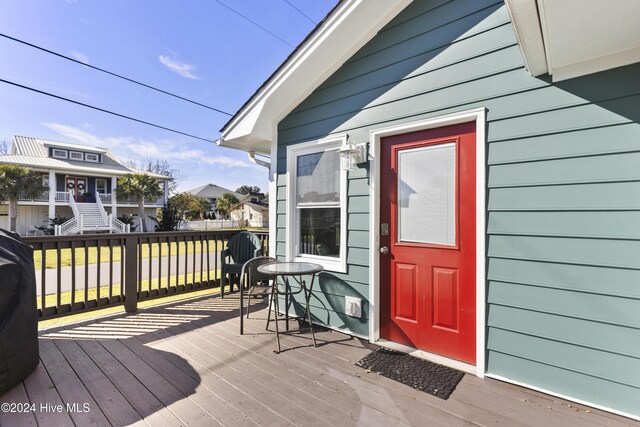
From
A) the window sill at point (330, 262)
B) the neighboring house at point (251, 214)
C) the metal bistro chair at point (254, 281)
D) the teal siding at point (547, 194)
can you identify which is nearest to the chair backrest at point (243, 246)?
the metal bistro chair at point (254, 281)

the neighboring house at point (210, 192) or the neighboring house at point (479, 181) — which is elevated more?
the neighboring house at point (210, 192)

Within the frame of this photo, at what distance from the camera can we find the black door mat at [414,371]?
209cm

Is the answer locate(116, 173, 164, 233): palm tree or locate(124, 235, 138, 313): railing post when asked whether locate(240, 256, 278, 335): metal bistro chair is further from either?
locate(116, 173, 164, 233): palm tree

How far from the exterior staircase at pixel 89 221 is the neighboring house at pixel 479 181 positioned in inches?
783

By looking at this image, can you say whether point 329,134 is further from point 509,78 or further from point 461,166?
point 509,78

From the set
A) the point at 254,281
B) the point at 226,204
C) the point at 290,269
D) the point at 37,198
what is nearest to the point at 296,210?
the point at 290,269

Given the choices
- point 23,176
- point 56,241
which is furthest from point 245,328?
point 23,176

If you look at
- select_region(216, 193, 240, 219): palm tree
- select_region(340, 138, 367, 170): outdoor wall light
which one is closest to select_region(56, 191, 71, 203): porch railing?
select_region(216, 193, 240, 219): palm tree

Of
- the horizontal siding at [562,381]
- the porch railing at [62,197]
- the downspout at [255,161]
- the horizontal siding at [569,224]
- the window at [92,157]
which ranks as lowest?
the horizontal siding at [562,381]

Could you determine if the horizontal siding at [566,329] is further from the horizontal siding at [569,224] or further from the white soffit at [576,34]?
the white soffit at [576,34]

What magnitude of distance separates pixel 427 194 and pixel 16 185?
2215 centimetres

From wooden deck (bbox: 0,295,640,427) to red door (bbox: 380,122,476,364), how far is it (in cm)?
40

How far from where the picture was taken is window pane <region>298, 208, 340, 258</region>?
3.26 metres

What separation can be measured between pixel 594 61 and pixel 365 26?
1876 millimetres
